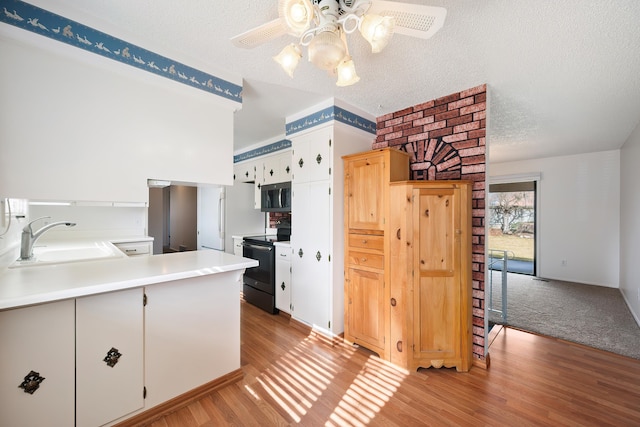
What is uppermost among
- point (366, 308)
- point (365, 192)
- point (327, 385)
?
point (365, 192)

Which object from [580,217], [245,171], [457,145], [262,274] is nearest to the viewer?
[457,145]

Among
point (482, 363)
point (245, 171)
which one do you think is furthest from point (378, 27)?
point (245, 171)

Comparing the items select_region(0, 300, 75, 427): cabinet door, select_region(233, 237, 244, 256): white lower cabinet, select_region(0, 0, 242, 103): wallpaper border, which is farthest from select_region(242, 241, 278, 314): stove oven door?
select_region(0, 300, 75, 427): cabinet door

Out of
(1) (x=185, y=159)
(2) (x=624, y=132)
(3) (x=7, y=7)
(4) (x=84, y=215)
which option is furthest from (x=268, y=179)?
(2) (x=624, y=132)

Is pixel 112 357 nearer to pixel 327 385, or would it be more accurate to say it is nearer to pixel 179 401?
pixel 179 401

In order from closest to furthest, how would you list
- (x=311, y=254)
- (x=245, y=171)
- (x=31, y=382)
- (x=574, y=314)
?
(x=31, y=382), (x=311, y=254), (x=574, y=314), (x=245, y=171)

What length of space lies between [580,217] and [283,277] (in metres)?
5.74

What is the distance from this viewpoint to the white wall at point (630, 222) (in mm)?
3271

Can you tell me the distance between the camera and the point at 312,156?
2.92 m

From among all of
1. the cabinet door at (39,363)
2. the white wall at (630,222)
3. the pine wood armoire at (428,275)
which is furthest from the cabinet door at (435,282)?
the white wall at (630,222)

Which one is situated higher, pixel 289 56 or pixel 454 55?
pixel 454 55

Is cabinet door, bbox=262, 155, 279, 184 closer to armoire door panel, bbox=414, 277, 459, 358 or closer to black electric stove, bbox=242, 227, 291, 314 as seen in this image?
black electric stove, bbox=242, 227, 291, 314

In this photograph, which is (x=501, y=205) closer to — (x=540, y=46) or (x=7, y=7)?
(x=540, y=46)

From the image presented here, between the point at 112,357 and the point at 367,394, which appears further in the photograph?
the point at 367,394
